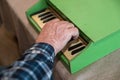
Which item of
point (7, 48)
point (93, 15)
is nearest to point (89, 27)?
point (93, 15)

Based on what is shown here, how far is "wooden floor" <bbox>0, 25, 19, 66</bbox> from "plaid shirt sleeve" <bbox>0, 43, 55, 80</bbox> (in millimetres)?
1086

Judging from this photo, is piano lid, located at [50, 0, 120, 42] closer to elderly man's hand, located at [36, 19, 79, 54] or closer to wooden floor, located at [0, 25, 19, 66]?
elderly man's hand, located at [36, 19, 79, 54]

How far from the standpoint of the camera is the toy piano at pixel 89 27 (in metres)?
0.90

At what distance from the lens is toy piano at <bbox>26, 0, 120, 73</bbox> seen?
0.90 meters

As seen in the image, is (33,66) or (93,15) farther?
(93,15)

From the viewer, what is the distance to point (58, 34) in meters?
0.93

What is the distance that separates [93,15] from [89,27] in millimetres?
73

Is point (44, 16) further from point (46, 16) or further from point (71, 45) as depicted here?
Answer: point (71, 45)

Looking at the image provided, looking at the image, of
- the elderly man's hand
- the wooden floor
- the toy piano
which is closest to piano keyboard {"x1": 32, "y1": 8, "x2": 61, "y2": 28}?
the toy piano

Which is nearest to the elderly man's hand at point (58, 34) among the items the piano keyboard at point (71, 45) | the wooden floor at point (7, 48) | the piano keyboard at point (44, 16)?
the piano keyboard at point (71, 45)

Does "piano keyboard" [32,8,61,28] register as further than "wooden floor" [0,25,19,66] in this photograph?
No

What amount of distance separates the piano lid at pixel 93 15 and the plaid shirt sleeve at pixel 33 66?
20cm

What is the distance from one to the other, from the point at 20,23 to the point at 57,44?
1.54 ft

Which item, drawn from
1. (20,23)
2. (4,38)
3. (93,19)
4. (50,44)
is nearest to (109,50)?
(93,19)
